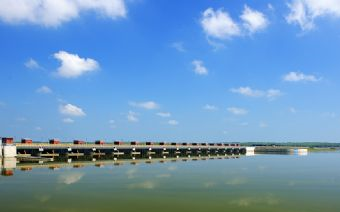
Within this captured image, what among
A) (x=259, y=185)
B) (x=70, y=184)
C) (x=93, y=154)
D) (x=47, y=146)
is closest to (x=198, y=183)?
(x=259, y=185)

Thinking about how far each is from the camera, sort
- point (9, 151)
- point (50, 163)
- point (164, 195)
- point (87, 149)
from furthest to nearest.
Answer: point (87, 149) < point (9, 151) < point (50, 163) < point (164, 195)

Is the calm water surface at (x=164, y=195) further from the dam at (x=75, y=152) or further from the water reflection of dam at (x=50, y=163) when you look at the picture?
the dam at (x=75, y=152)

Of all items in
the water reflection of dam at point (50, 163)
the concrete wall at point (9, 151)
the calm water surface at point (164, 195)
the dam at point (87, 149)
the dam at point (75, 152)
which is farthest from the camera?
the dam at point (87, 149)

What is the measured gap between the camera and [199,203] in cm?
2767

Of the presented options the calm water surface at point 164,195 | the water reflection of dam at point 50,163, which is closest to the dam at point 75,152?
the water reflection of dam at point 50,163

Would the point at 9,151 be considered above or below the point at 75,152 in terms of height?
above

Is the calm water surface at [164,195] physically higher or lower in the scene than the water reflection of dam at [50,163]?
lower

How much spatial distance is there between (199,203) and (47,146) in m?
57.6

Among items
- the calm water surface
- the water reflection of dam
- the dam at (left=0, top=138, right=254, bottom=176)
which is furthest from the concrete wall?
the calm water surface

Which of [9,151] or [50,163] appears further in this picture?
[9,151]

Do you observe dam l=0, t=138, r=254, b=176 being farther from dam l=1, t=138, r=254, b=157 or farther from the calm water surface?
the calm water surface

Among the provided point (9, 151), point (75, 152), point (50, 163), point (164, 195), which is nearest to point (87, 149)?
point (75, 152)

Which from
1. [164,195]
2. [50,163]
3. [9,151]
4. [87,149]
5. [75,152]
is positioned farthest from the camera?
[87,149]

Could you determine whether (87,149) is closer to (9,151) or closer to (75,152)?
(75,152)
